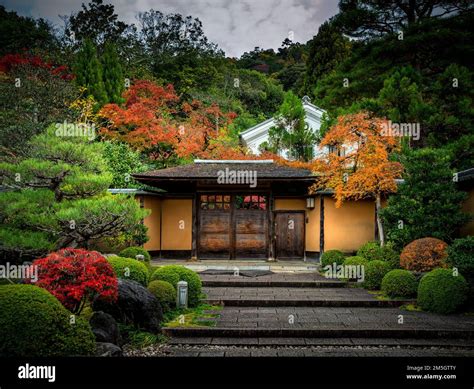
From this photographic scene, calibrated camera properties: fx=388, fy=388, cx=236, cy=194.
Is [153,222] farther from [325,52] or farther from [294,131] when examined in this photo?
[325,52]

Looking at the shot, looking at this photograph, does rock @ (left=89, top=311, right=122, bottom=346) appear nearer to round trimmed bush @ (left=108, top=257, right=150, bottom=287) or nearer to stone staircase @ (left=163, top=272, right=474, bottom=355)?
stone staircase @ (left=163, top=272, right=474, bottom=355)

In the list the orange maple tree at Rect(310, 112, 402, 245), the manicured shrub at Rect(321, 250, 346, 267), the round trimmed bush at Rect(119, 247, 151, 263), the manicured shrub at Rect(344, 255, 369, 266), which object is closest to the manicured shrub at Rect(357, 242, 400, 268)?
the manicured shrub at Rect(344, 255, 369, 266)

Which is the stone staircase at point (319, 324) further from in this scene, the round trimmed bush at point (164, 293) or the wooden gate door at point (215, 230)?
the wooden gate door at point (215, 230)

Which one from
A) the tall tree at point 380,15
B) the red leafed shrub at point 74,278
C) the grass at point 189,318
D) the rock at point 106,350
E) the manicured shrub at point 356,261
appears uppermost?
the tall tree at point 380,15

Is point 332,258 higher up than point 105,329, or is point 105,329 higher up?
point 332,258

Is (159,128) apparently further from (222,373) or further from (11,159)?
(222,373)

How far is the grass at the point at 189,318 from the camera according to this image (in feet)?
25.1

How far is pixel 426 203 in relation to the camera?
36.8 feet

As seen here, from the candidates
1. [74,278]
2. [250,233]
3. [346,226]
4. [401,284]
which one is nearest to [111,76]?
[250,233]

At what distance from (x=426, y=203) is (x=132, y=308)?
864 cm

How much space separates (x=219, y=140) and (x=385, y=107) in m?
11.1

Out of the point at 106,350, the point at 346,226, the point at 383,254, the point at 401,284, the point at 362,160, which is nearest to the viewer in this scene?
the point at 106,350

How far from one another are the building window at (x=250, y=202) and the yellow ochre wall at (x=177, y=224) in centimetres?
211

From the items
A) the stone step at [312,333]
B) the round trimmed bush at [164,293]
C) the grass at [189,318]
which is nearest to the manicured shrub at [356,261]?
the stone step at [312,333]
